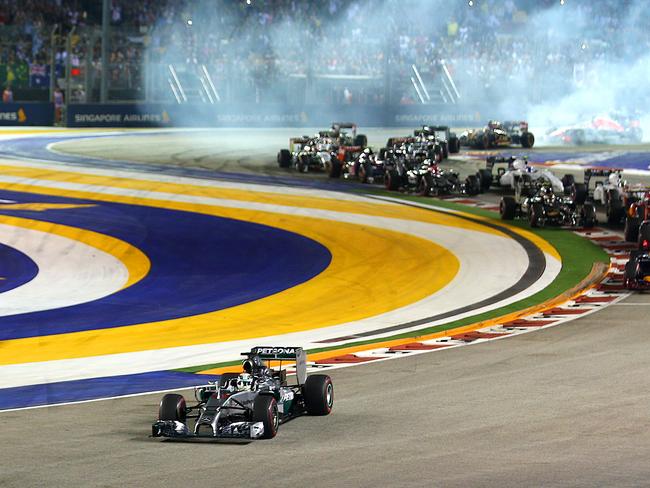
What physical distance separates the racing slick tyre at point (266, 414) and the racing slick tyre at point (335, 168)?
102 feet

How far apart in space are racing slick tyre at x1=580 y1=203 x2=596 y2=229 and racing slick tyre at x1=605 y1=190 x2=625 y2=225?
845 millimetres

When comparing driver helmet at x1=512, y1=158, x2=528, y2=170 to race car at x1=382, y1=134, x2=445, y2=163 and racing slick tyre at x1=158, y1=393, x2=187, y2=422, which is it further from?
racing slick tyre at x1=158, y1=393, x2=187, y2=422

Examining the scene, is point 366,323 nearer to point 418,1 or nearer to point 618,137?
point 618,137

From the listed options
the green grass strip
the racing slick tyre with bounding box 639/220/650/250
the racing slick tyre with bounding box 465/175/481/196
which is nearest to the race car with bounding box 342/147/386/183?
the racing slick tyre with bounding box 465/175/481/196

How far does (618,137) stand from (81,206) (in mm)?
31330

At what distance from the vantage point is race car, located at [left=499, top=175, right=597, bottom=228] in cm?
3119

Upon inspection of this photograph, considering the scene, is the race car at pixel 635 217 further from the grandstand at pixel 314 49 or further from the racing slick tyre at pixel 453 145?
the grandstand at pixel 314 49

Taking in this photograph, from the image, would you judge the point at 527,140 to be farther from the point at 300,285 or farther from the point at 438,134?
the point at 300,285

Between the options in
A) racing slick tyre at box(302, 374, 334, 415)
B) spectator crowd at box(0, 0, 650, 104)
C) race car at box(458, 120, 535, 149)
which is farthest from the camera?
spectator crowd at box(0, 0, 650, 104)

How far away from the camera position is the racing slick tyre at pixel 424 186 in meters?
38.1

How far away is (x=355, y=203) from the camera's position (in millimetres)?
36219

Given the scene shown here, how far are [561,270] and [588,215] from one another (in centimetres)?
634

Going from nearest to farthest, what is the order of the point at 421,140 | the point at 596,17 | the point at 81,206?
the point at 81,206, the point at 421,140, the point at 596,17

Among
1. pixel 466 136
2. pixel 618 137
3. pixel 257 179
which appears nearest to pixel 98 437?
pixel 257 179
